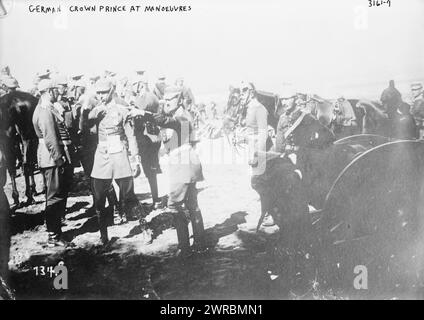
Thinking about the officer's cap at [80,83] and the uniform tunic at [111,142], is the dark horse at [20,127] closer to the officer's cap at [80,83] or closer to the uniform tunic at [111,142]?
the officer's cap at [80,83]

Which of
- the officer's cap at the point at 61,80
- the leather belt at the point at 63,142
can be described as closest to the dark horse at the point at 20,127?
the leather belt at the point at 63,142

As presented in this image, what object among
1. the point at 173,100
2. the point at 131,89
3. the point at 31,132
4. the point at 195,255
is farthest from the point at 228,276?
the point at 31,132

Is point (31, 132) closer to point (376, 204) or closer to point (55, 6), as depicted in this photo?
point (55, 6)

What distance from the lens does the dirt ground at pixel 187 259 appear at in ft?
10.4

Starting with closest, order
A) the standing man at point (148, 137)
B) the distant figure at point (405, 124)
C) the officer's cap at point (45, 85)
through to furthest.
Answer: the officer's cap at point (45, 85), the standing man at point (148, 137), the distant figure at point (405, 124)

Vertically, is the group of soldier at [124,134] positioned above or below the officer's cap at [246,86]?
below

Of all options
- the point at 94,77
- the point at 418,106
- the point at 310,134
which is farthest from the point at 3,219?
the point at 418,106

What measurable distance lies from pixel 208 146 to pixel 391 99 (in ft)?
5.65

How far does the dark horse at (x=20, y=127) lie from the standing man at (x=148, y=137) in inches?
37.2

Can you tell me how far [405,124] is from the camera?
333cm

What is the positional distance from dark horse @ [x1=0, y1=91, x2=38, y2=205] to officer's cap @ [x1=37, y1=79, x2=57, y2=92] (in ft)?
0.70

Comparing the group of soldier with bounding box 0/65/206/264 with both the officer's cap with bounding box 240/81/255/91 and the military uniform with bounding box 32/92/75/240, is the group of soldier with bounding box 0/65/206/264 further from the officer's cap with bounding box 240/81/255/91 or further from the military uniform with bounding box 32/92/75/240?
the officer's cap with bounding box 240/81/255/91

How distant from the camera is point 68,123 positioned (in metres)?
3.22

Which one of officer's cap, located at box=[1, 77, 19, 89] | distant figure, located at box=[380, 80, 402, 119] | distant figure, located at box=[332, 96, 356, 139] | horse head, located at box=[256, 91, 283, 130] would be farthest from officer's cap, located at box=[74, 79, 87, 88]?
distant figure, located at box=[380, 80, 402, 119]
